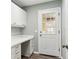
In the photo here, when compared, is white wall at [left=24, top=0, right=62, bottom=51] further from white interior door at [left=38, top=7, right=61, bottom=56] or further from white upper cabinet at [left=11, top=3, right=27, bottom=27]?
white upper cabinet at [left=11, top=3, right=27, bottom=27]

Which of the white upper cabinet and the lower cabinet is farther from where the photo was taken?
the white upper cabinet

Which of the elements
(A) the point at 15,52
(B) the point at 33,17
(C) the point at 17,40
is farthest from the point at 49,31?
(A) the point at 15,52

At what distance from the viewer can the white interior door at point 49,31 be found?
3.13m

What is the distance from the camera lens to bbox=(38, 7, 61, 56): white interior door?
313 centimetres

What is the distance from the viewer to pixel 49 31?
3.31 m

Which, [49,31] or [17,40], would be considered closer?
[17,40]

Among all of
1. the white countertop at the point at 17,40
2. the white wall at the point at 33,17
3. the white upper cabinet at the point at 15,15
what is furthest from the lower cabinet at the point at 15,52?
the white wall at the point at 33,17

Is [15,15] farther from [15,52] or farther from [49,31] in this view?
[49,31]

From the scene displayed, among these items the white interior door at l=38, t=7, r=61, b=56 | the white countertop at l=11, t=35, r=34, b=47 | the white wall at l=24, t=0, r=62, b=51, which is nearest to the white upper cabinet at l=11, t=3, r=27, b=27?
Result: the white countertop at l=11, t=35, r=34, b=47

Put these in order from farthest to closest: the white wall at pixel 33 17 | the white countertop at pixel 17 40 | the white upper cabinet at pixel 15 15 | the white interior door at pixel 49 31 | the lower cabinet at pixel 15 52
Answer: the white wall at pixel 33 17, the white interior door at pixel 49 31, the white upper cabinet at pixel 15 15, the white countertop at pixel 17 40, the lower cabinet at pixel 15 52

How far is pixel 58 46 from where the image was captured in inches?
122

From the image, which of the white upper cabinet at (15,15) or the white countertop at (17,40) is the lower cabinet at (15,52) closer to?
the white countertop at (17,40)
